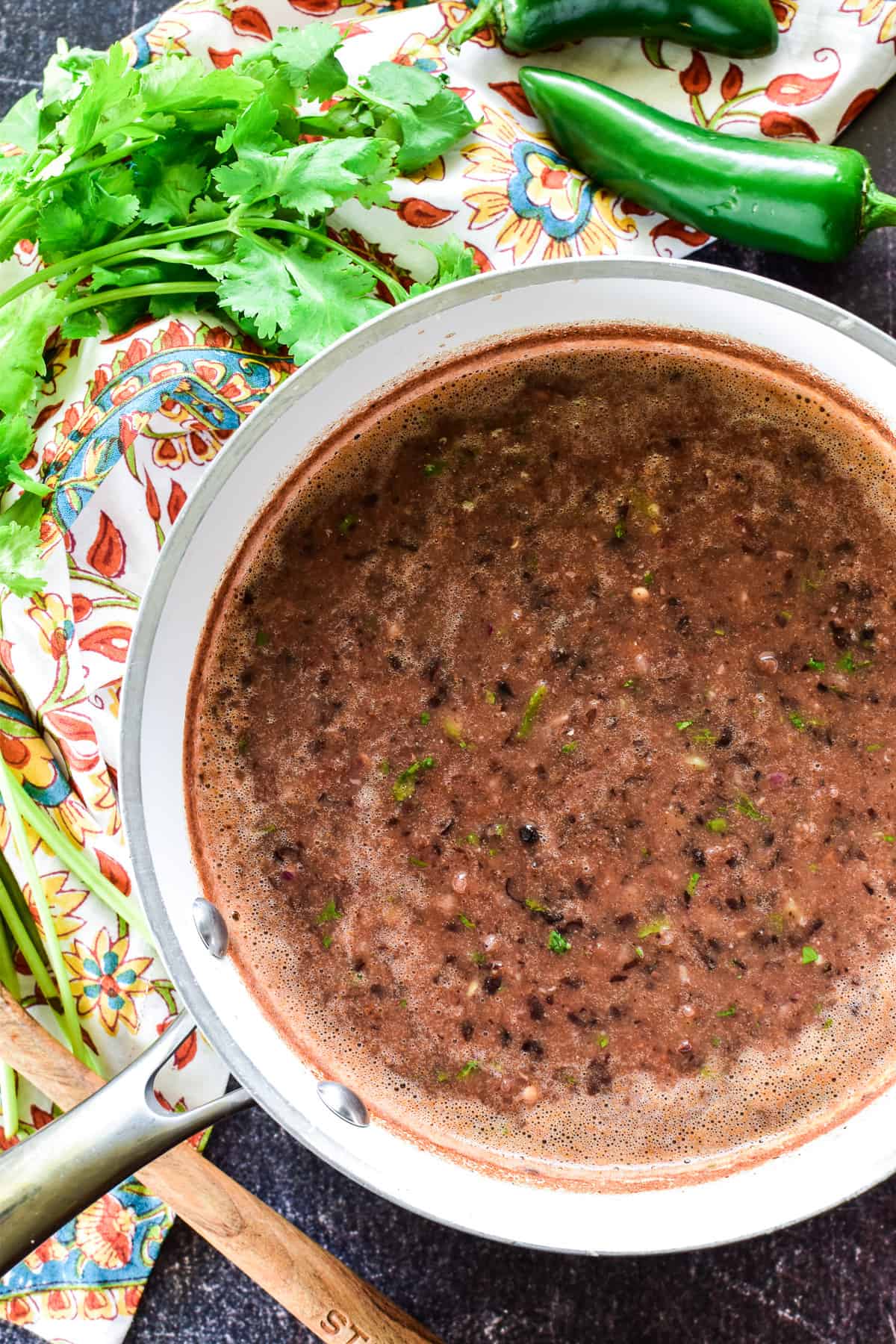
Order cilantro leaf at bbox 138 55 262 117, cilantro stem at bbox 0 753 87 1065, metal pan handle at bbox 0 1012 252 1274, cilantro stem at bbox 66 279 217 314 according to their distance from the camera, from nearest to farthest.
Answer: metal pan handle at bbox 0 1012 252 1274, cilantro leaf at bbox 138 55 262 117, cilantro stem at bbox 66 279 217 314, cilantro stem at bbox 0 753 87 1065

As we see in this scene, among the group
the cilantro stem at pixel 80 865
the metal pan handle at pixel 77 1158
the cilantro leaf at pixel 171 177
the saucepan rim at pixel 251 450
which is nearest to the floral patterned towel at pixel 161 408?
the cilantro stem at pixel 80 865

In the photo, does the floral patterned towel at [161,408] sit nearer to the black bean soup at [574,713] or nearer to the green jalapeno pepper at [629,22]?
the green jalapeno pepper at [629,22]

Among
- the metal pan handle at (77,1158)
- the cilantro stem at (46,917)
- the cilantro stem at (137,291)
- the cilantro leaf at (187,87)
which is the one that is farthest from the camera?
the cilantro stem at (46,917)

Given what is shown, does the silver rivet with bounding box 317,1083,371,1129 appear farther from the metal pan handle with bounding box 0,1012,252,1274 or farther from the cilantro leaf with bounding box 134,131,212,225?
the cilantro leaf with bounding box 134,131,212,225

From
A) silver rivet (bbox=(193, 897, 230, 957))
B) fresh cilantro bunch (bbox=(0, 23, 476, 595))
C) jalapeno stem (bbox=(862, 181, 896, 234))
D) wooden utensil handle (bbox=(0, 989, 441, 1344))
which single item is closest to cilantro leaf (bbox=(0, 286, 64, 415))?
fresh cilantro bunch (bbox=(0, 23, 476, 595))

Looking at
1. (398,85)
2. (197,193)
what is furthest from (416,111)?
(197,193)

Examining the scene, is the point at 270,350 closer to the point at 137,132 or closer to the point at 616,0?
the point at 137,132

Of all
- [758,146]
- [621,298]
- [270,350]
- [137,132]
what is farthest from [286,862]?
[758,146]
